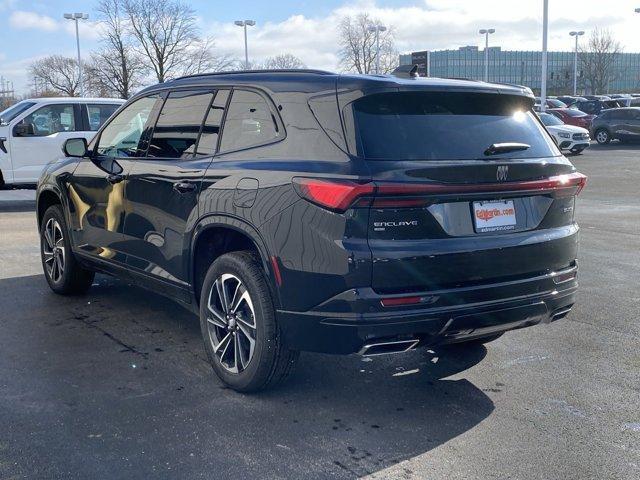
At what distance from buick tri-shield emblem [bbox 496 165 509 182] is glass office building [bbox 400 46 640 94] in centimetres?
10605

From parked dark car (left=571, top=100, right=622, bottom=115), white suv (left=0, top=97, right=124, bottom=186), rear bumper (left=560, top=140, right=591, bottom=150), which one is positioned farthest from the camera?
parked dark car (left=571, top=100, right=622, bottom=115)

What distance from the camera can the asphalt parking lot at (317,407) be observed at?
11.3 ft

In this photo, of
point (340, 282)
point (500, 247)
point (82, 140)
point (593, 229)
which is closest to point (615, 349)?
point (500, 247)

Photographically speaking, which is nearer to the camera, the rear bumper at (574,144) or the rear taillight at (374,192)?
the rear taillight at (374,192)

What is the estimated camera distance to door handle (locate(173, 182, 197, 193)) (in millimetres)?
4535

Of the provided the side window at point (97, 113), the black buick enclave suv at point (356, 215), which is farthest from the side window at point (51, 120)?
the black buick enclave suv at point (356, 215)

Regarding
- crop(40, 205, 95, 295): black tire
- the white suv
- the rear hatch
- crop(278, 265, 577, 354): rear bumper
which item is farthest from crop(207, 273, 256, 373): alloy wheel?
the white suv

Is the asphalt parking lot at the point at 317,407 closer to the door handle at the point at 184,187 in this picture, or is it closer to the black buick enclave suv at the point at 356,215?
the black buick enclave suv at the point at 356,215

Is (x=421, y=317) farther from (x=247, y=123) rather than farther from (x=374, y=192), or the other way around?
(x=247, y=123)

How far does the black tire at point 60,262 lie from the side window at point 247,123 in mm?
2520

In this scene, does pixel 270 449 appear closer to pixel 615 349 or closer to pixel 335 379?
pixel 335 379

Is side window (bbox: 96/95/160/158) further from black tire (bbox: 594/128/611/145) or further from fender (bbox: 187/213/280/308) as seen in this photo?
black tire (bbox: 594/128/611/145)

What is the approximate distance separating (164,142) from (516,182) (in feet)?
7.80

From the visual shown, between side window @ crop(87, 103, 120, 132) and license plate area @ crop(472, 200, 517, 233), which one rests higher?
side window @ crop(87, 103, 120, 132)
